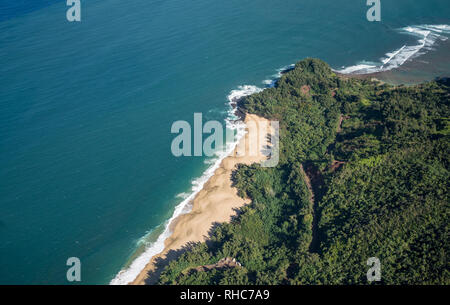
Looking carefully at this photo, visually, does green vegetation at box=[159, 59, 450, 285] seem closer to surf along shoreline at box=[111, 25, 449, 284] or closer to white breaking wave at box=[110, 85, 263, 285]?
surf along shoreline at box=[111, 25, 449, 284]

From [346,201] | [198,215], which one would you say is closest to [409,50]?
[346,201]

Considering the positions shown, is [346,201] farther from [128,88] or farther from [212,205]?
[128,88]

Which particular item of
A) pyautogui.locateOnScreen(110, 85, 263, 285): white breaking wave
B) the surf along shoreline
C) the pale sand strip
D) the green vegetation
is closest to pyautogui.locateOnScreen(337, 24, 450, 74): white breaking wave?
the green vegetation

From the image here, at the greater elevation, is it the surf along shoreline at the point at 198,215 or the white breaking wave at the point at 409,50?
the white breaking wave at the point at 409,50

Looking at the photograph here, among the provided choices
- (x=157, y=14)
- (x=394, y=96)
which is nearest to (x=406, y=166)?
(x=394, y=96)

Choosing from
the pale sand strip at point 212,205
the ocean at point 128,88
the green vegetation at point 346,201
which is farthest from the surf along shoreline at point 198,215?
the green vegetation at point 346,201

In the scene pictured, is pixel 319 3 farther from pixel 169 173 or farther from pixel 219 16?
pixel 169 173

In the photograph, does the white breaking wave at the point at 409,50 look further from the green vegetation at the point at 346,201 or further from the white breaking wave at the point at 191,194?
the white breaking wave at the point at 191,194
